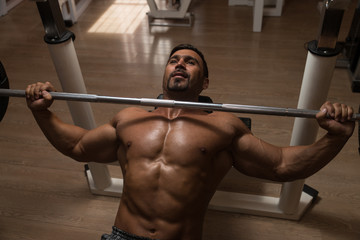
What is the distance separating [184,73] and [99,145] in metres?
0.45

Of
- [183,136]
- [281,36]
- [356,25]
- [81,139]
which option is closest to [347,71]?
[356,25]

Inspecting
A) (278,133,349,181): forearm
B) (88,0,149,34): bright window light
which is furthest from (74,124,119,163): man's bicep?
(88,0,149,34): bright window light

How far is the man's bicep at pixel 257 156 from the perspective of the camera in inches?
53.9

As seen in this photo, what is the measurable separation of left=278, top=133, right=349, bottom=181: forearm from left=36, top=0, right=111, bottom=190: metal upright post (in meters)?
0.94

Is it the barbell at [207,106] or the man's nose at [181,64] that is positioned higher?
the man's nose at [181,64]

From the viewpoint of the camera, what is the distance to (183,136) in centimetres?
134

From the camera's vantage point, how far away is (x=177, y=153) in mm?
1318

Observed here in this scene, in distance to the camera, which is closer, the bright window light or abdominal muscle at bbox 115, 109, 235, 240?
abdominal muscle at bbox 115, 109, 235, 240

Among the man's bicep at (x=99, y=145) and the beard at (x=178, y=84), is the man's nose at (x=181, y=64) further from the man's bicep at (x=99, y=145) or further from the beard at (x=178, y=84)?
the man's bicep at (x=99, y=145)

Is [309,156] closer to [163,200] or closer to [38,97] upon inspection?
[163,200]

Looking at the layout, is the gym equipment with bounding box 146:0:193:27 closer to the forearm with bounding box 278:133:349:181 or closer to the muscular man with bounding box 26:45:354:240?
the muscular man with bounding box 26:45:354:240

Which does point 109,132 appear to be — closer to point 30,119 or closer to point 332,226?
point 332,226

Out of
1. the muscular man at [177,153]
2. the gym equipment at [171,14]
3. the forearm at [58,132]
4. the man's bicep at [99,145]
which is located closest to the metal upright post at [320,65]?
the muscular man at [177,153]

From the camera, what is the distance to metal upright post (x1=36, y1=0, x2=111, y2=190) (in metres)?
1.46
